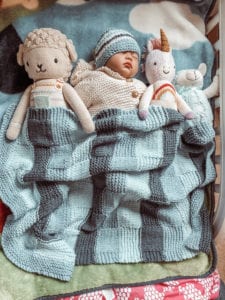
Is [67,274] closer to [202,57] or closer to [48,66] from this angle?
[48,66]

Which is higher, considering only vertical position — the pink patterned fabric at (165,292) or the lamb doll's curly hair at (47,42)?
the lamb doll's curly hair at (47,42)

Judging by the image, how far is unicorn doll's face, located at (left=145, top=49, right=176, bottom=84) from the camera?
3.92 ft

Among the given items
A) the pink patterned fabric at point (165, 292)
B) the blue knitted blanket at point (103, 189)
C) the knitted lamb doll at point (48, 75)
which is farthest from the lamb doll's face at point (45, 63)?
the pink patterned fabric at point (165, 292)

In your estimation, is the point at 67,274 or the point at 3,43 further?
the point at 3,43

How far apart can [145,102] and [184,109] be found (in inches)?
4.5

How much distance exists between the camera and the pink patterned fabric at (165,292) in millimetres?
1119

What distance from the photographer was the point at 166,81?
3.88ft

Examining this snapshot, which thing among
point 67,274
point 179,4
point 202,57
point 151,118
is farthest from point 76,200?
point 179,4

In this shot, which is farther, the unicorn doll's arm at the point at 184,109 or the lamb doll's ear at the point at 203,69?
the lamb doll's ear at the point at 203,69

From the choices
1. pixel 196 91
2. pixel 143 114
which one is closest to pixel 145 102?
pixel 143 114

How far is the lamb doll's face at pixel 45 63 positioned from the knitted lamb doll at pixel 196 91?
0.33 m

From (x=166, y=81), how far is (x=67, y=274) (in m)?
0.58

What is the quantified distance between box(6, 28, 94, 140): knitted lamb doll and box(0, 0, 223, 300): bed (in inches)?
1.5

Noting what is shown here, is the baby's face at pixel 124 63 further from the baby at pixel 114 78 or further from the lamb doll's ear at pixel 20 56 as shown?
the lamb doll's ear at pixel 20 56
